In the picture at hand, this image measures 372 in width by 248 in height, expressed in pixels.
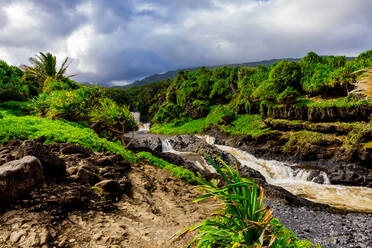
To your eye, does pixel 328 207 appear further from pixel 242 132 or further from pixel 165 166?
pixel 242 132

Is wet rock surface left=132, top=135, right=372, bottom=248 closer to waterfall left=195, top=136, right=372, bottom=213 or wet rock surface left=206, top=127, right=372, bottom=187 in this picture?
waterfall left=195, top=136, right=372, bottom=213

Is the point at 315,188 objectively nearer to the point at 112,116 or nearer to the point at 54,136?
the point at 112,116

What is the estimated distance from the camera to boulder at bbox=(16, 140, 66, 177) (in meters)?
4.32

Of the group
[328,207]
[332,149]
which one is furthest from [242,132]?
[328,207]

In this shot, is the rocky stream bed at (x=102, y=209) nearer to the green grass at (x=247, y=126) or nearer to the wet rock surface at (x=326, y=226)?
the wet rock surface at (x=326, y=226)

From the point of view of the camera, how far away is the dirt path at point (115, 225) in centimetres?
287

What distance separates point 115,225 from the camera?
3621 mm

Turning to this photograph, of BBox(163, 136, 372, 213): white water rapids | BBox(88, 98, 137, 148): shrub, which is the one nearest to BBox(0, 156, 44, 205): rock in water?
BBox(88, 98, 137, 148): shrub

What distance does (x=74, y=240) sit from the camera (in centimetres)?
301

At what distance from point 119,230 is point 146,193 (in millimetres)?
2063

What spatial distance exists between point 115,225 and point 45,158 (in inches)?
91.8

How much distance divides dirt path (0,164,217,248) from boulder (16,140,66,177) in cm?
125

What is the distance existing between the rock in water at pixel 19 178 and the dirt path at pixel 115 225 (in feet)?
1.09

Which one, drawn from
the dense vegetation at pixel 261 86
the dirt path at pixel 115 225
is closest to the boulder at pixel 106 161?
the dirt path at pixel 115 225
